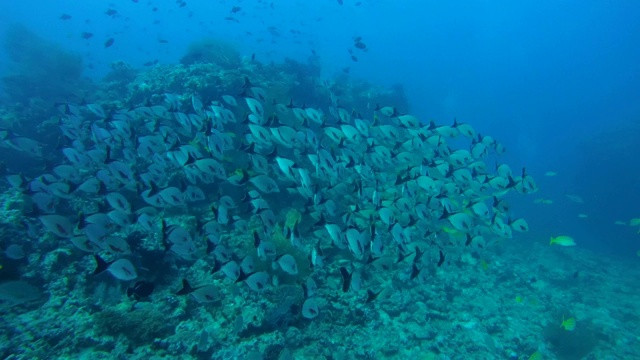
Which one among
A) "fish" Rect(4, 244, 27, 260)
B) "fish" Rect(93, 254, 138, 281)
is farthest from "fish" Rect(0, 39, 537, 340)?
"fish" Rect(4, 244, 27, 260)

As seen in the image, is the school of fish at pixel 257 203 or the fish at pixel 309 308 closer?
the fish at pixel 309 308

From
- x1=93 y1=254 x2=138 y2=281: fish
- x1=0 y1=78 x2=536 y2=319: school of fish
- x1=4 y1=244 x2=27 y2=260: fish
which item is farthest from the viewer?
x1=4 y1=244 x2=27 y2=260: fish

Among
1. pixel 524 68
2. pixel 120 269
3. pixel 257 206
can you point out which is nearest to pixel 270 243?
pixel 257 206

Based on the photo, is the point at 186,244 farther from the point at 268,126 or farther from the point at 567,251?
the point at 567,251

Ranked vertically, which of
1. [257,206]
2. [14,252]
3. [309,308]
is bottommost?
[14,252]

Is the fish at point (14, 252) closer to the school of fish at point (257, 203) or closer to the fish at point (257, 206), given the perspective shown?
the school of fish at point (257, 203)

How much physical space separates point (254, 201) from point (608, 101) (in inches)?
5476

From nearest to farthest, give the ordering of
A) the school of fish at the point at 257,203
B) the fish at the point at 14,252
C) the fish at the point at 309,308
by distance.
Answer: the fish at the point at 309,308
the school of fish at the point at 257,203
the fish at the point at 14,252

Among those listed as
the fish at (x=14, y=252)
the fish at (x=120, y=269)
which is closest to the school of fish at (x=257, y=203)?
the fish at (x=120, y=269)

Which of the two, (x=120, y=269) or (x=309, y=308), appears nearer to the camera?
(x=120, y=269)

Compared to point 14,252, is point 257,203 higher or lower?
higher

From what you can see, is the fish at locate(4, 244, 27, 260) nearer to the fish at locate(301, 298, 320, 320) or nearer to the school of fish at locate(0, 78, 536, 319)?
the school of fish at locate(0, 78, 536, 319)

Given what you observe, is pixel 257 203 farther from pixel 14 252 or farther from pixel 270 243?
pixel 14 252

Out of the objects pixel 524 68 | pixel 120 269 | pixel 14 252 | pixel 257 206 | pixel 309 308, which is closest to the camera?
pixel 120 269
